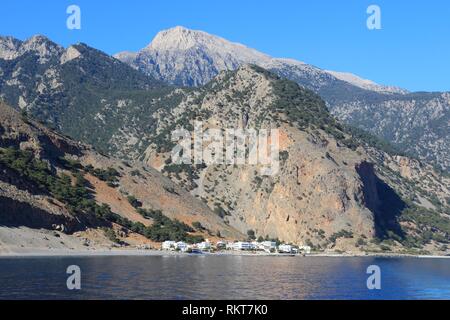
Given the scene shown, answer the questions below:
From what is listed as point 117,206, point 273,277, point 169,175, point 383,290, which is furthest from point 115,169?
point 383,290

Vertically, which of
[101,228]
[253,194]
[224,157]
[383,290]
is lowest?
[383,290]

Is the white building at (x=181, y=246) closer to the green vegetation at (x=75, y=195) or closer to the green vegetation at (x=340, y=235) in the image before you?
the green vegetation at (x=75, y=195)

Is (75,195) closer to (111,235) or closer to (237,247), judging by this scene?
(111,235)

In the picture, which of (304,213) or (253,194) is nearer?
(304,213)

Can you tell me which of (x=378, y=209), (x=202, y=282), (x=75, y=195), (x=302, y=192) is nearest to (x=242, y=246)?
(x=302, y=192)

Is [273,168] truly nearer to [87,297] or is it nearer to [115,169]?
[115,169]

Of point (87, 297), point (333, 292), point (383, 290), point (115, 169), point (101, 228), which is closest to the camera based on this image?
point (87, 297)

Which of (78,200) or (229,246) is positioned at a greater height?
(78,200)

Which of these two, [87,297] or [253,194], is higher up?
[253,194]
